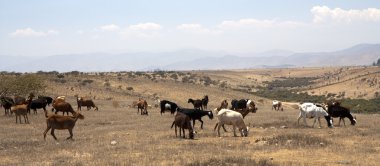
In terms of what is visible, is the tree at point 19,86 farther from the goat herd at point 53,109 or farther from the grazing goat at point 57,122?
the grazing goat at point 57,122

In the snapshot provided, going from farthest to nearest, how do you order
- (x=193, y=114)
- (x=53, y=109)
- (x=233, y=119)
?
(x=53, y=109), (x=193, y=114), (x=233, y=119)

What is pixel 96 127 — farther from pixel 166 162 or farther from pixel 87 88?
pixel 87 88

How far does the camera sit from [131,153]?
17031 mm

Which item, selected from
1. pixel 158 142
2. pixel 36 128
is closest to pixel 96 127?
pixel 36 128

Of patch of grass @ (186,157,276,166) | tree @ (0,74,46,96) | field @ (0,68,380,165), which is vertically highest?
tree @ (0,74,46,96)

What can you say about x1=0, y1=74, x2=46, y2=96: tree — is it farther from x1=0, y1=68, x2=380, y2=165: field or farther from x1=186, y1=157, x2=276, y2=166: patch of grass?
x1=186, y1=157, x2=276, y2=166: patch of grass

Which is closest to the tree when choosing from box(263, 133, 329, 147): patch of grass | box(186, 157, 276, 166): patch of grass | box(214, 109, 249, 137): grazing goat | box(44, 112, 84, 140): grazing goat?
box(44, 112, 84, 140): grazing goat

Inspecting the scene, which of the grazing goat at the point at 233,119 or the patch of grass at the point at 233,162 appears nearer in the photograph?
the patch of grass at the point at 233,162

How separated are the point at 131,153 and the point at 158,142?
9.83 feet

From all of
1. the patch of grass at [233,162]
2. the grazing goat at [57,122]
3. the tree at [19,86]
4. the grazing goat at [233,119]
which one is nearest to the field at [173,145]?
the patch of grass at [233,162]

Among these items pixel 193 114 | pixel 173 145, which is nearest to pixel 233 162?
pixel 173 145

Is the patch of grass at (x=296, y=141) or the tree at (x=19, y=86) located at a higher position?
the tree at (x=19, y=86)

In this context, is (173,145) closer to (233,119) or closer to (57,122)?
(233,119)

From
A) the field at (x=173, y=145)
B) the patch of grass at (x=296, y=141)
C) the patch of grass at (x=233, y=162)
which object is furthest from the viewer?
the patch of grass at (x=296, y=141)
